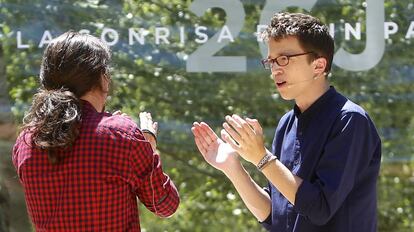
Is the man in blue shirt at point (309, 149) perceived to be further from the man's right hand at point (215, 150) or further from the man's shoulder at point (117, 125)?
the man's shoulder at point (117, 125)

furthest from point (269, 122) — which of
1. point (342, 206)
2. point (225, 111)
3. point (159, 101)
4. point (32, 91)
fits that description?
point (342, 206)

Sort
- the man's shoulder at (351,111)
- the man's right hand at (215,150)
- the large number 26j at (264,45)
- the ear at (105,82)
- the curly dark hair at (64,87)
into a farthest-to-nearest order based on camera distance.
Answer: the large number 26j at (264,45) → the man's right hand at (215,150) → the man's shoulder at (351,111) → the ear at (105,82) → the curly dark hair at (64,87)

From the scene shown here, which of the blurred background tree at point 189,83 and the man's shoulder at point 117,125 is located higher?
the man's shoulder at point 117,125

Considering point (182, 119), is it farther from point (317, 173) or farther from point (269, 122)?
point (317, 173)

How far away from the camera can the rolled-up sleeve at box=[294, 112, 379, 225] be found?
2355 millimetres

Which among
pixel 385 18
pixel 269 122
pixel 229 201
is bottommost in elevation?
pixel 229 201

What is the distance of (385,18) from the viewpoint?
171 inches

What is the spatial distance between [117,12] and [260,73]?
0.87 meters

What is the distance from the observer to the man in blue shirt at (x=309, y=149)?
2.38 m

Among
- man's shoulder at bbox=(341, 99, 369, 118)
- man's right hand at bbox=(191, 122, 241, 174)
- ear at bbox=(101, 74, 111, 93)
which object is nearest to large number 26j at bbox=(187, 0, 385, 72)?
man's right hand at bbox=(191, 122, 241, 174)

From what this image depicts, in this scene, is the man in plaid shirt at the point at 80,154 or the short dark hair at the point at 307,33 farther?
the short dark hair at the point at 307,33

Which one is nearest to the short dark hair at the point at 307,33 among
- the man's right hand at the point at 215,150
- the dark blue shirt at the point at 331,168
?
the dark blue shirt at the point at 331,168

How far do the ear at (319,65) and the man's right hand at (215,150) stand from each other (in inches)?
15.8

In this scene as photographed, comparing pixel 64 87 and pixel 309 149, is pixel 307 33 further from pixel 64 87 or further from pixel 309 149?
pixel 64 87
